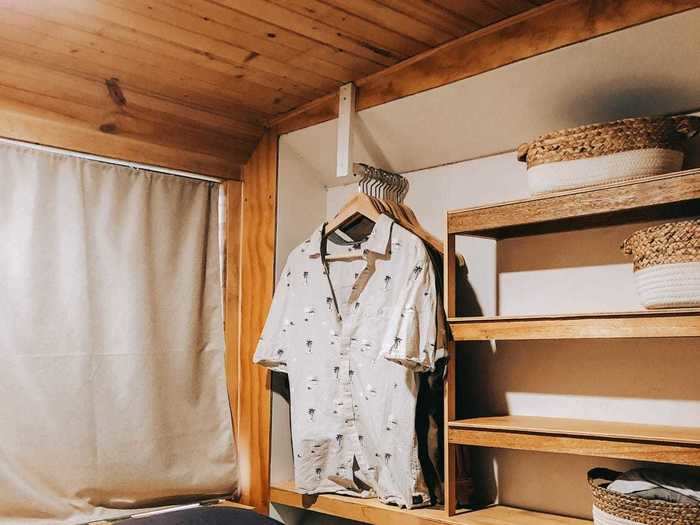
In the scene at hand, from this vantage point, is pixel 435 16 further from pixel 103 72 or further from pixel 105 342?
pixel 105 342

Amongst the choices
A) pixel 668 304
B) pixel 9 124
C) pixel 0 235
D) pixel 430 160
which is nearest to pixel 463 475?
pixel 668 304

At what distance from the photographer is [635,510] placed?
1843mm

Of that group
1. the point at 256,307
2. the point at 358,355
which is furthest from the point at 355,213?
the point at 256,307

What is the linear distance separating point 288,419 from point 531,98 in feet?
5.28

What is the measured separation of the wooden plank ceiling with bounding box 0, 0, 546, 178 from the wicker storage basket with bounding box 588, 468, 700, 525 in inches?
53.6

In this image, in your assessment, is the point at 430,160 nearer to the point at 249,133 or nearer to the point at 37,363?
the point at 249,133

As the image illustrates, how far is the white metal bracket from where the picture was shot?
270 centimetres

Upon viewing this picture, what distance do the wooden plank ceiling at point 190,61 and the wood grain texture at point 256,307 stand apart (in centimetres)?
12

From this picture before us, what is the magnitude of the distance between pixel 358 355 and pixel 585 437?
91cm

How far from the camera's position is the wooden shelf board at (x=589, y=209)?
189 cm

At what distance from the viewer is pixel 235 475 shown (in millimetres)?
3039

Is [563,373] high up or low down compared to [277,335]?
down

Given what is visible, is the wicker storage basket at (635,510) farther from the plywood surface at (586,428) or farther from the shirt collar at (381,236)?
the shirt collar at (381,236)

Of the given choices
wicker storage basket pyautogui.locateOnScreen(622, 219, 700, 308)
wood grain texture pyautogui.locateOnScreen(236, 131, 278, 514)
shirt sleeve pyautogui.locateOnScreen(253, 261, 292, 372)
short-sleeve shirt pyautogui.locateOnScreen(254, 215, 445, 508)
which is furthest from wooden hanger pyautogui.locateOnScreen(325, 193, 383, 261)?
wicker storage basket pyautogui.locateOnScreen(622, 219, 700, 308)
